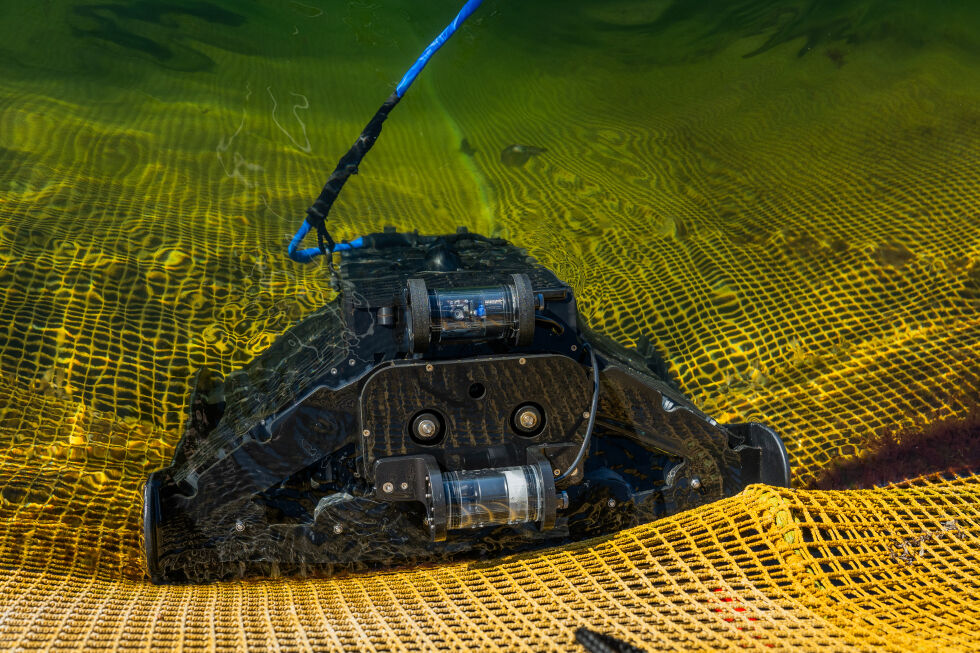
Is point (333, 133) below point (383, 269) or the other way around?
the other way around

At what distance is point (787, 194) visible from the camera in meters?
3.83

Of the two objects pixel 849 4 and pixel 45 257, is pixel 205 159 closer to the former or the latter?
pixel 45 257

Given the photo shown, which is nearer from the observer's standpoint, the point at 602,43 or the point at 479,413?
the point at 479,413

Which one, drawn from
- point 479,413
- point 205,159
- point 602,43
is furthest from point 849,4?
point 479,413

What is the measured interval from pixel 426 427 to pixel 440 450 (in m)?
0.07

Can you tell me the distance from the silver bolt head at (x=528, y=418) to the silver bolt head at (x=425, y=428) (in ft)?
0.68

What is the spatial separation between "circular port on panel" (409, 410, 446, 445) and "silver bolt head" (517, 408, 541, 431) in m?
0.19

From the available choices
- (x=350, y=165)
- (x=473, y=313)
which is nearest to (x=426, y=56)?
(x=350, y=165)

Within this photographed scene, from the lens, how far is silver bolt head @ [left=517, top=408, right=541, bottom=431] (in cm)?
179

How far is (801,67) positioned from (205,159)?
337 cm

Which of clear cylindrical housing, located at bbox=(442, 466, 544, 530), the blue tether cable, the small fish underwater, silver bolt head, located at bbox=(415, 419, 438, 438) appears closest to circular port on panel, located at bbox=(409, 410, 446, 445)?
silver bolt head, located at bbox=(415, 419, 438, 438)

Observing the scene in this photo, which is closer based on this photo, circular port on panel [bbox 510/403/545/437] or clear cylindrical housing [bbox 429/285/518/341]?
clear cylindrical housing [bbox 429/285/518/341]

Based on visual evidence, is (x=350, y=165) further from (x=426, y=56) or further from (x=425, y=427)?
(x=425, y=427)

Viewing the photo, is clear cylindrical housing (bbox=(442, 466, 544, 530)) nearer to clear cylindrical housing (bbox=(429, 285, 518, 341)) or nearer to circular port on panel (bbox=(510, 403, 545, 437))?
circular port on panel (bbox=(510, 403, 545, 437))
